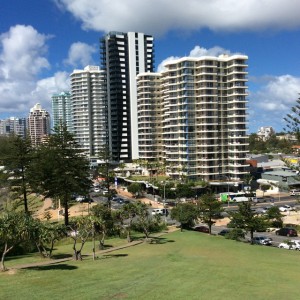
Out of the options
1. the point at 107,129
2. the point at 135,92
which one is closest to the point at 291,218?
the point at 135,92

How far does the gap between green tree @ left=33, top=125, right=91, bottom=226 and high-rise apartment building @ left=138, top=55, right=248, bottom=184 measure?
43046 mm

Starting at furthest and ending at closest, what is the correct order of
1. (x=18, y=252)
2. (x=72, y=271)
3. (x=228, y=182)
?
(x=228, y=182)
(x=18, y=252)
(x=72, y=271)

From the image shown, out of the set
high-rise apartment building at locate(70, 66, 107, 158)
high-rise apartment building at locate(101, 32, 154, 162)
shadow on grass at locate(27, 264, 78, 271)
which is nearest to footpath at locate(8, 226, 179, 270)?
shadow on grass at locate(27, 264, 78, 271)

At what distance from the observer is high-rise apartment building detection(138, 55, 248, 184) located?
283 feet

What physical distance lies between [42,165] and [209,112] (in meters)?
49.7

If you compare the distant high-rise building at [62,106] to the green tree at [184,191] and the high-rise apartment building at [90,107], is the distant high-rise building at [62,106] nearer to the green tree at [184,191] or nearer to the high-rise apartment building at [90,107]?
the high-rise apartment building at [90,107]

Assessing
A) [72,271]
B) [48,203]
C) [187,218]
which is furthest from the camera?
[48,203]

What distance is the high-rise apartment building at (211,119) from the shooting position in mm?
86250

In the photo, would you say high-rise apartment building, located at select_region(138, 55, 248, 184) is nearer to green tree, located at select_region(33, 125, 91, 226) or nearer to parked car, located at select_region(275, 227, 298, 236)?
parked car, located at select_region(275, 227, 298, 236)

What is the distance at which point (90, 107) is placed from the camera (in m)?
140

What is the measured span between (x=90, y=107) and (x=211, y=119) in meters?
65.2

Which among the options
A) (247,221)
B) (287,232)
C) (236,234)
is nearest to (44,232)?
(236,234)

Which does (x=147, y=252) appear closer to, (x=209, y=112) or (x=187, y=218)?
(x=187, y=218)

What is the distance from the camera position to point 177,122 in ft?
294
